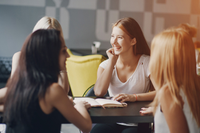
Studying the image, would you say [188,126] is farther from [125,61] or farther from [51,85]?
[125,61]

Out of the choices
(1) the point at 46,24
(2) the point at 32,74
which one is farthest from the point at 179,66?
(1) the point at 46,24

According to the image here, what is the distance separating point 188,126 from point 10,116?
0.83 meters

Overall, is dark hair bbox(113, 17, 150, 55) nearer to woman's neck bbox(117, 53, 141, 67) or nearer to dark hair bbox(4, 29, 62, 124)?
woman's neck bbox(117, 53, 141, 67)

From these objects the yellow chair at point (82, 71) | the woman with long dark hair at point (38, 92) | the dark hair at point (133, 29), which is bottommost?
the yellow chair at point (82, 71)

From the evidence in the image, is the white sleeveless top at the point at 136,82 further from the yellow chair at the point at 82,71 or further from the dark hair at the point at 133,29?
the yellow chair at the point at 82,71

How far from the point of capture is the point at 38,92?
3.24ft

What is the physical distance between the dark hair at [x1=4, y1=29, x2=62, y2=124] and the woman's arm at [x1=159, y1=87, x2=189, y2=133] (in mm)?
534

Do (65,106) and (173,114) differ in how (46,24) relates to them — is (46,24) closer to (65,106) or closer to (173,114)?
(65,106)

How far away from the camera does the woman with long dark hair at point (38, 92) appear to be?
100cm

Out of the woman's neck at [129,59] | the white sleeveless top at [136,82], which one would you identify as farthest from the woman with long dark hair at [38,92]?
the woman's neck at [129,59]

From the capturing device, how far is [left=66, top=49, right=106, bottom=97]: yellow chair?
109 inches

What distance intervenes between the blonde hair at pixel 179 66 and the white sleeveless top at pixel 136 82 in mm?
738

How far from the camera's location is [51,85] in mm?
1008

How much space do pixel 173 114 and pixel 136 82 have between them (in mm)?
807
